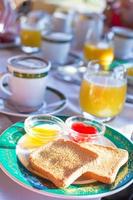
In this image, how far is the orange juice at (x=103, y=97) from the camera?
829 mm

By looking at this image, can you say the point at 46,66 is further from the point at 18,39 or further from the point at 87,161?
the point at 18,39

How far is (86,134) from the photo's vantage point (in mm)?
686

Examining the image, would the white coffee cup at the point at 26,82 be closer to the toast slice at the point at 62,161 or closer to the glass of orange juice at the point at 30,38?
the toast slice at the point at 62,161

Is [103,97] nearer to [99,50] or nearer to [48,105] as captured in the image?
[48,105]

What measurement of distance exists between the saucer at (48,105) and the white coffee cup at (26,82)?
1 centimetres

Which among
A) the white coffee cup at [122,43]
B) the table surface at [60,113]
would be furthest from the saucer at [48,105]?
the white coffee cup at [122,43]

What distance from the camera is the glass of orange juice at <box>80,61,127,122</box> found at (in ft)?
2.72

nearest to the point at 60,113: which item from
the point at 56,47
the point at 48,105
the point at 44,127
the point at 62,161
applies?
the point at 48,105

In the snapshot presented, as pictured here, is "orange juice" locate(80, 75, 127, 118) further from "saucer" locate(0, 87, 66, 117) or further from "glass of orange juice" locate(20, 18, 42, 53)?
"glass of orange juice" locate(20, 18, 42, 53)

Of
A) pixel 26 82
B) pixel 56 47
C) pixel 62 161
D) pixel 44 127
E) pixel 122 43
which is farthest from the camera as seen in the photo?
pixel 122 43

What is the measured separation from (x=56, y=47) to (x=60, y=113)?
0.37 m

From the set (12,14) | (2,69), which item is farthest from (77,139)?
(12,14)

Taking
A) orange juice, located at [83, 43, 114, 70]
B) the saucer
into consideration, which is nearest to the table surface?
the saucer

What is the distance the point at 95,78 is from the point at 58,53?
323 millimetres
